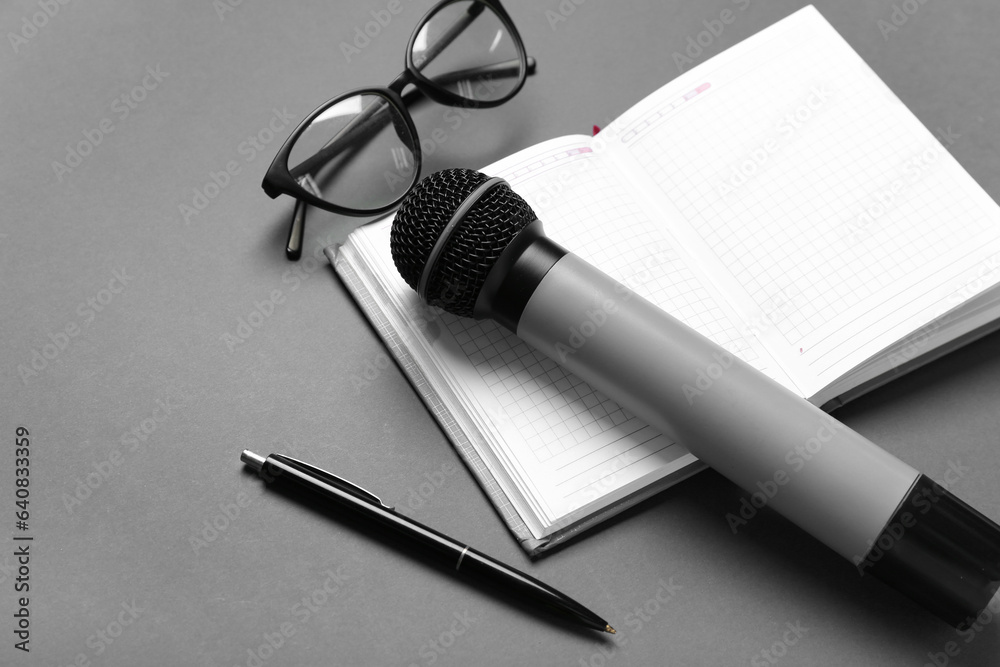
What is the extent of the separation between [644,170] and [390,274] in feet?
1.68

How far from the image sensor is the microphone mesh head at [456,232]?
1.29 metres

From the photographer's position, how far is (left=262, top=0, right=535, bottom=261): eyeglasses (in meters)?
1.54

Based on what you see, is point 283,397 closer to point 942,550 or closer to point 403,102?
point 403,102

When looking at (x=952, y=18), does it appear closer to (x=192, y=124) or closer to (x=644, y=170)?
(x=644, y=170)

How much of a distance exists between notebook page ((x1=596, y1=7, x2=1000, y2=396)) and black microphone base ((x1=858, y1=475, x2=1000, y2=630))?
247 mm

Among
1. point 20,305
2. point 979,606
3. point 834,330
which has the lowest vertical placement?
point 979,606

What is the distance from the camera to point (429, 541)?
1.34 metres

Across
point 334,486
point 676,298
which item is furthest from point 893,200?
point 334,486

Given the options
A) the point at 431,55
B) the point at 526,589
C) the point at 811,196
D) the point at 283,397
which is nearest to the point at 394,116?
the point at 431,55

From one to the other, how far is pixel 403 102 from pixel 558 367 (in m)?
0.61

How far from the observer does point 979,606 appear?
1218mm

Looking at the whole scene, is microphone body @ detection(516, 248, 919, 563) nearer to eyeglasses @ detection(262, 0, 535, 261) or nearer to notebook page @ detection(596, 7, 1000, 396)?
notebook page @ detection(596, 7, 1000, 396)

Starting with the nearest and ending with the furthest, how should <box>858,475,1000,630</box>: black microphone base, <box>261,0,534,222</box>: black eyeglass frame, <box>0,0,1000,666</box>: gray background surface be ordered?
<box>858,475,1000,630</box>: black microphone base
<box>0,0,1000,666</box>: gray background surface
<box>261,0,534,222</box>: black eyeglass frame

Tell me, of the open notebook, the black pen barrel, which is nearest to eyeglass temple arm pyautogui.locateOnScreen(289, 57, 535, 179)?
the open notebook
